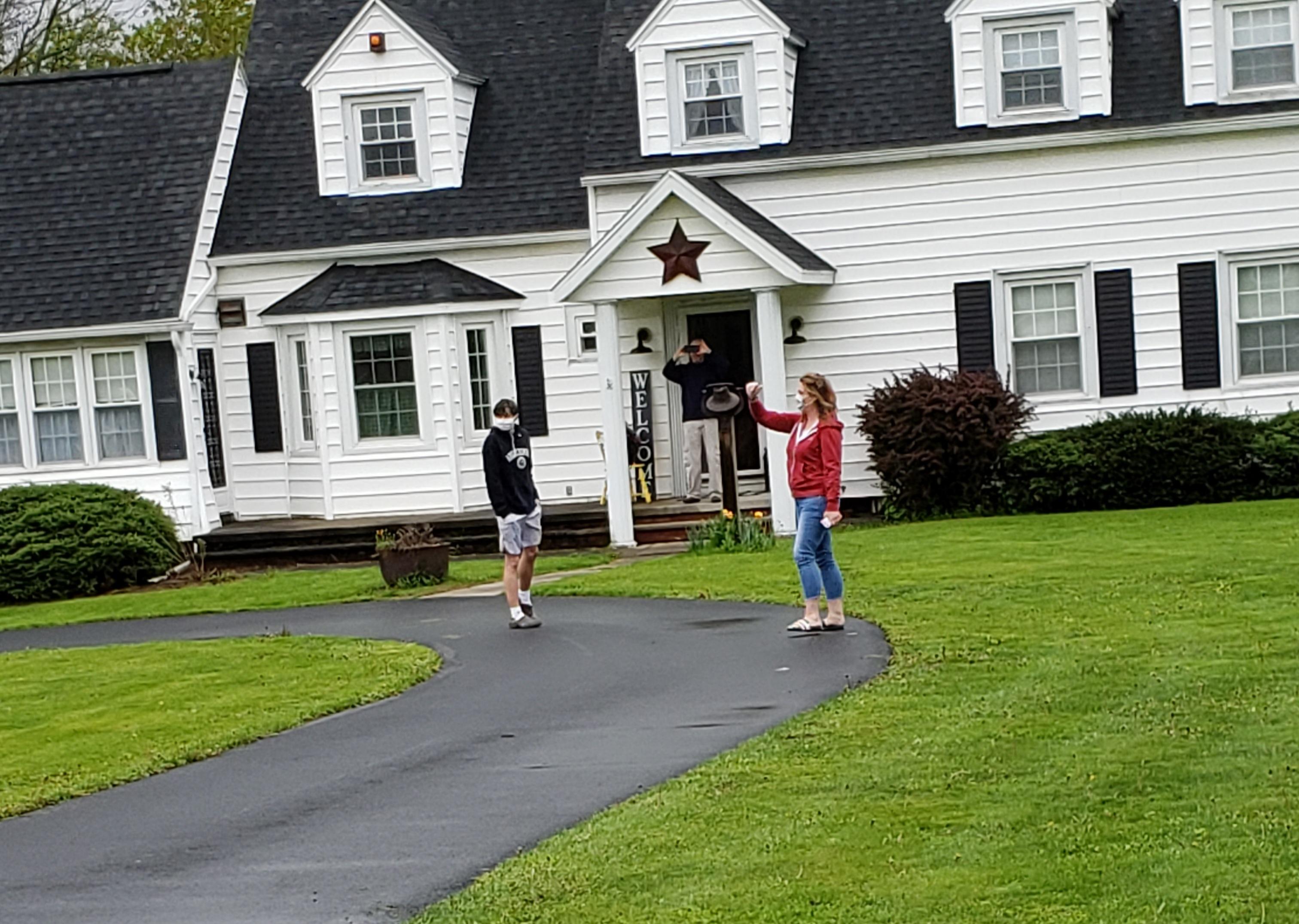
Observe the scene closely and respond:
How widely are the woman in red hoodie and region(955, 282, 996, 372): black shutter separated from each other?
999cm

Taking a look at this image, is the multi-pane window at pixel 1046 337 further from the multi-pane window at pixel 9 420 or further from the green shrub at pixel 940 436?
the multi-pane window at pixel 9 420

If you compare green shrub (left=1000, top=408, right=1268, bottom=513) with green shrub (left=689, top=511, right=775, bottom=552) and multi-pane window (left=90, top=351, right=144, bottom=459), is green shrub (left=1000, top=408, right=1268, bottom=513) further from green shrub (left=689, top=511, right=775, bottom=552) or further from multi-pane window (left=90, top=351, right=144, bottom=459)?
multi-pane window (left=90, top=351, right=144, bottom=459)

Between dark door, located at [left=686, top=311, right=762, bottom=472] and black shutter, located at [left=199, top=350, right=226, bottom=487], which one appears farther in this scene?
black shutter, located at [left=199, top=350, right=226, bottom=487]

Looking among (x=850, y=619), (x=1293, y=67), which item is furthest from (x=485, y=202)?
(x=850, y=619)

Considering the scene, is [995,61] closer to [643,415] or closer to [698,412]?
[698,412]

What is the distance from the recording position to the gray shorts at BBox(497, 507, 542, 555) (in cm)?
1608

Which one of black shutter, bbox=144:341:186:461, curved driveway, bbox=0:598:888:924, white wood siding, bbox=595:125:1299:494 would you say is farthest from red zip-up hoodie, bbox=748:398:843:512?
black shutter, bbox=144:341:186:461

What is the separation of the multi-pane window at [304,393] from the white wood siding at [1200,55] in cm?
1183

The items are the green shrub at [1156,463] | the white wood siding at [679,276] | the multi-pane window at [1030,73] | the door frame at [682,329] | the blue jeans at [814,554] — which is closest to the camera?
the blue jeans at [814,554]

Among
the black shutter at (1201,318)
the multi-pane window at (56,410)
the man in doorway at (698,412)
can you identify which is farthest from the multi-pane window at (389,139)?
the black shutter at (1201,318)

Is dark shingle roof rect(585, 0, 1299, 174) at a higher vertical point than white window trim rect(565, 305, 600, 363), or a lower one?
higher

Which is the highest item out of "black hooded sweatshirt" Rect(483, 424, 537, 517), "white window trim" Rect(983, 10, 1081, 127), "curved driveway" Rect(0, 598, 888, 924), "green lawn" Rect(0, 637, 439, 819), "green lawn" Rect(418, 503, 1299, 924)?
"white window trim" Rect(983, 10, 1081, 127)

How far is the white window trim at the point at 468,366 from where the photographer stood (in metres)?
25.6

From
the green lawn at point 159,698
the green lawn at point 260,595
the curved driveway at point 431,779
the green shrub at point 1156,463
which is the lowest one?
the green lawn at point 260,595
